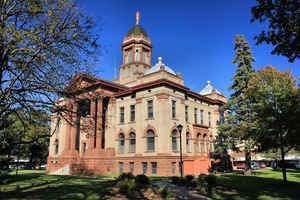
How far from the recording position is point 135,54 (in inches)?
1998

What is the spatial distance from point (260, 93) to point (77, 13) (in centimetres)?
1994

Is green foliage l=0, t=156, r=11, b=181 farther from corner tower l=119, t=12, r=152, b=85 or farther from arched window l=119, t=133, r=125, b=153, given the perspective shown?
corner tower l=119, t=12, r=152, b=85

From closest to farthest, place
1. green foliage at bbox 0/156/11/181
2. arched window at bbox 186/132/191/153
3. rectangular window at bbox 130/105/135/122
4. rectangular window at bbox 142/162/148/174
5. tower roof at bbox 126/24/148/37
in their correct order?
1. green foliage at bbox 0/156/11/181
2. rectangular window at bbox 142/162/148/174
3. arched window at bbox 186/132/191/153
4. rectangular window at bbox 130/105/135/122
5. tower roof at bbox 126/24/148/37

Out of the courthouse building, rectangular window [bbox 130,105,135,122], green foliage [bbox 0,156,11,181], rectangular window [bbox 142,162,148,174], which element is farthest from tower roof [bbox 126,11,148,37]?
green foliage [bbox 0,156,11,181]

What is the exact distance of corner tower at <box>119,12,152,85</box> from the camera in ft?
163

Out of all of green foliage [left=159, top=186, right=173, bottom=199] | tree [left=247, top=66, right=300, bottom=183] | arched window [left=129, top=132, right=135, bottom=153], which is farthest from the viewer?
arched window [left=129, top=132, right=135, bottom=153]

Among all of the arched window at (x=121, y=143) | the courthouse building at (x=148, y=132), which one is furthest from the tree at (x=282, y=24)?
the arched window at (x=121, y=143)

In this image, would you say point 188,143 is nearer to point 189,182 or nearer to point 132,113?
point 132,113

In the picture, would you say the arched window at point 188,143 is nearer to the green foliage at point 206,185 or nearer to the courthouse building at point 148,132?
the courthouse building at point 148,132

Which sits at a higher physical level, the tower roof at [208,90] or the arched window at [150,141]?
the tower roof at [208,90]

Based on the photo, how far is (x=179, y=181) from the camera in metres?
19.2

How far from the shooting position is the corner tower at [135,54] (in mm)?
49594

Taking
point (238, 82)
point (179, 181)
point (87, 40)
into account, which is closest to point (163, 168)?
point (179, 181)

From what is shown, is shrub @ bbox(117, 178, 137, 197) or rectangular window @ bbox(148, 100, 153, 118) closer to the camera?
shrub @ bbox(117, 178, 137, 197)
